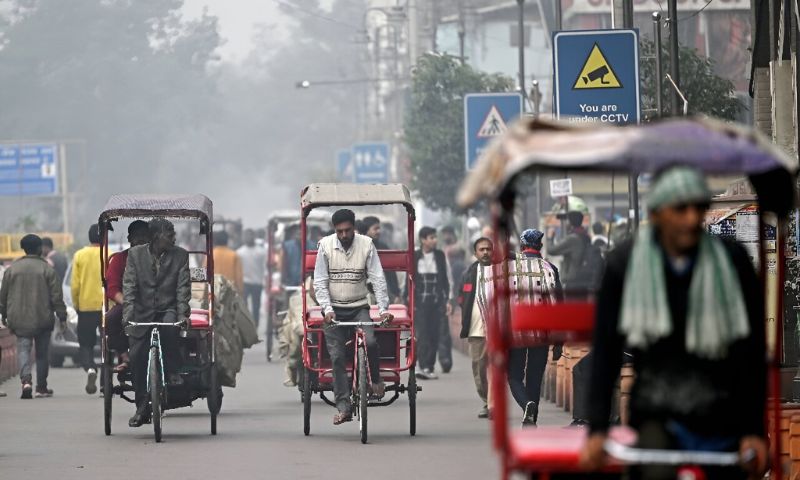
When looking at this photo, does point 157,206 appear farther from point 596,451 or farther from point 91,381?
point 596,451

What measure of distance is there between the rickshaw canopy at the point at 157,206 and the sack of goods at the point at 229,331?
1.35 meters

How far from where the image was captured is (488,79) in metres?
41.5

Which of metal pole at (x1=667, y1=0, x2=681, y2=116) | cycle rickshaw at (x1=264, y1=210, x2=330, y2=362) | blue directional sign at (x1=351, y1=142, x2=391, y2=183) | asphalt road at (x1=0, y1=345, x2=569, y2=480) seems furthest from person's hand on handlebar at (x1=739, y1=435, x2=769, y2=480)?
blue directional sign at (x1=351, y1=142, x2=391, y2=183)

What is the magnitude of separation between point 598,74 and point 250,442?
5.40 meters

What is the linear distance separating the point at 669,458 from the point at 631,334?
42 cm

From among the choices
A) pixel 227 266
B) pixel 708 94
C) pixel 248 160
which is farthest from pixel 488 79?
pixel 248 160

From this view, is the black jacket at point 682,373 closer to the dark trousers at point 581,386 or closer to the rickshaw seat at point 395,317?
the dark trousers at point 581,386

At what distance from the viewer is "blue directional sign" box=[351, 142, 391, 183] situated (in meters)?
63.4

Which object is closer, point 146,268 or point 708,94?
point 146,268

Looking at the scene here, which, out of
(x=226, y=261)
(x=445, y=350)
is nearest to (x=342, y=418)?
(x=445, y=350)

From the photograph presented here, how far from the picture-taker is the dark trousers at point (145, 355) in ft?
50.1

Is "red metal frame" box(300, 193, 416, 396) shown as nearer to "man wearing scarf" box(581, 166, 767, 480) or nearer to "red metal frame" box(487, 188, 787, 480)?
"red metal frame" box(487, 188, 787, 480)

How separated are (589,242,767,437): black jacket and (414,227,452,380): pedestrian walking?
16390mm

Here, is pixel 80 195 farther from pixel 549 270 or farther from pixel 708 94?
pixel 549 270
